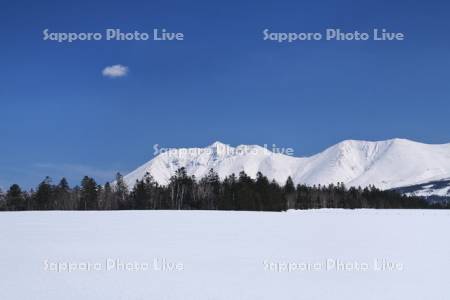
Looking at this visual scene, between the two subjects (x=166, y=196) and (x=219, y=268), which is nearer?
(x=219, y=268)

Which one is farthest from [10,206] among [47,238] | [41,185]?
[47,238]

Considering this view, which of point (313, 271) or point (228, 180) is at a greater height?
point (228, 180)

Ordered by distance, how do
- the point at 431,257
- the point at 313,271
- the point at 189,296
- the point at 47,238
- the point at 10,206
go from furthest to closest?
the point at 10,206 → the point at 47,238 → the point at 431,257 → the point at 313,271 → the point at 189,296

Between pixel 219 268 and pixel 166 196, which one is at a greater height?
pixel 166 196

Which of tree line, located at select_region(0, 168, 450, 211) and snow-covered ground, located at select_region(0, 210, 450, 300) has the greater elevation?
tree line, located at select_region(0, 168, 450, 211)

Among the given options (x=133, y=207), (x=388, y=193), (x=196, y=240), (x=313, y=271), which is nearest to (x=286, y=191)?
(x=133, y=207)

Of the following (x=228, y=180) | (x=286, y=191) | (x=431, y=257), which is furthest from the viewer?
(x=286, y=191)

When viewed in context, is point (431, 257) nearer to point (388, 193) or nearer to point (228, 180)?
point (228, 180)

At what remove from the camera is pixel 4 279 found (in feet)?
52.9

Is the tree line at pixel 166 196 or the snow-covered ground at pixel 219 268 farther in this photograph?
the tree line at pixel 166 196

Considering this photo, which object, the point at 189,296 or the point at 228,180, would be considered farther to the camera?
the point at 228,180

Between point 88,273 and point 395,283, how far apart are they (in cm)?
1010

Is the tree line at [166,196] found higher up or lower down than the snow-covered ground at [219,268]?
higher up

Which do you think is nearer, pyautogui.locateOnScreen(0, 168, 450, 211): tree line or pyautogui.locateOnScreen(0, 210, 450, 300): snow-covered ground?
pyautogui.locateOnScreen(0, 210, 450, 300): snow-covered ground
